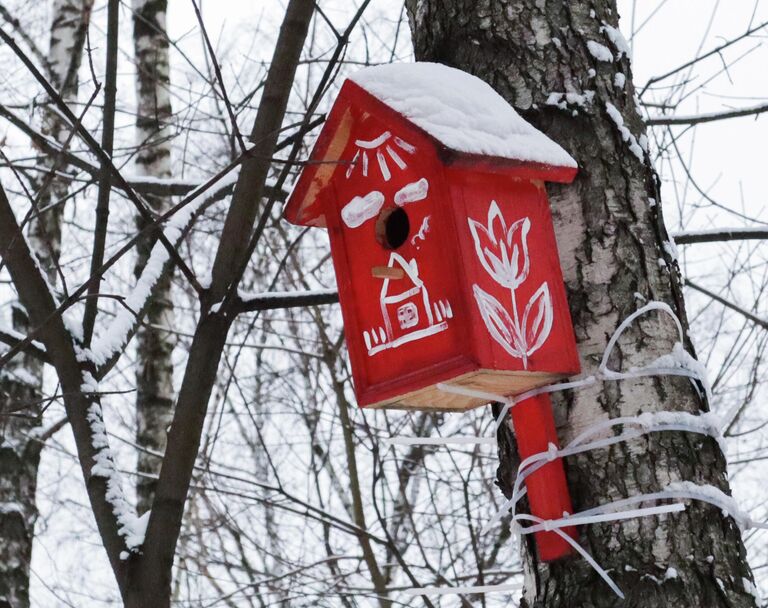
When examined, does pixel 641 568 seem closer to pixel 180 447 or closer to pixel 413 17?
pixel 180 447

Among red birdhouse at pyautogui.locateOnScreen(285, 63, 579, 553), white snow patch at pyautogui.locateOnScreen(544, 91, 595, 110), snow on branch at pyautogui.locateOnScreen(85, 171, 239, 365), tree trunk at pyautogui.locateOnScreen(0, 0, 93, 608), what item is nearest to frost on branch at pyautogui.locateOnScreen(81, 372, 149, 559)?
snow on branch at pyautogui.locateOnScreen(85, 171, 239, 365)

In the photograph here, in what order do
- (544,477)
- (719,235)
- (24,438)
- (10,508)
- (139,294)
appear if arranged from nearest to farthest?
1. (544,477)
2. (139,294)
3. (719,235)
4. (10,508)
5. (24,438)

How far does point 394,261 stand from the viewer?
5.54ft

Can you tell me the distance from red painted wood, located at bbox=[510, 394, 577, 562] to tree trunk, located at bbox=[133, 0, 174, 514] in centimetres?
307

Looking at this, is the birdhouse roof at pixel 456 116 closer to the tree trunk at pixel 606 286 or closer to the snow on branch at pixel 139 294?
the tree trunk at pixel 606 286

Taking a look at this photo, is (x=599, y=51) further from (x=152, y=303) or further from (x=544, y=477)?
(x=152, y=303)

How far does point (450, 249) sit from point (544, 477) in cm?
39

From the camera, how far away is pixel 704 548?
1.45 m

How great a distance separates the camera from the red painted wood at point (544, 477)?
1.51 metres

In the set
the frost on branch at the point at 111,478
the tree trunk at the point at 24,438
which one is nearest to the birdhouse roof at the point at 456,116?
the frost on branch at the point at 111,478

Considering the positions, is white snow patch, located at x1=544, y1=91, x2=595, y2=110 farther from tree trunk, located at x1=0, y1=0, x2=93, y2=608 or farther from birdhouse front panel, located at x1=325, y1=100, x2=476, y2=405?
tree trunk, located at x1=0, y1=0, x2=93, y2=608

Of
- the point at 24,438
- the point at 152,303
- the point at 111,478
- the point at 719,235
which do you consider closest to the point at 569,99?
the point at 719,235

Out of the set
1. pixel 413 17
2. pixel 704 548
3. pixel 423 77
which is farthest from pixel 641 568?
pixel 413 17

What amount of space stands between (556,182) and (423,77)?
0.98 ft
